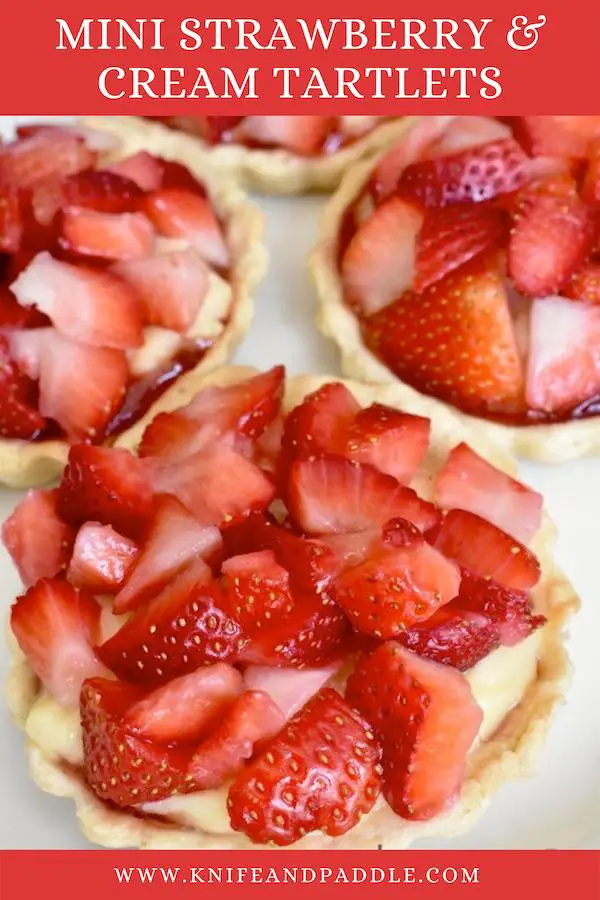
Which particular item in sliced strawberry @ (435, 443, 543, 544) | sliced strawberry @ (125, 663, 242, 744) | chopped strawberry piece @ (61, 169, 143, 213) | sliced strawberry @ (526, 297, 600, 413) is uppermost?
chopped strawberry piece @ (61, 169, 143, 213)

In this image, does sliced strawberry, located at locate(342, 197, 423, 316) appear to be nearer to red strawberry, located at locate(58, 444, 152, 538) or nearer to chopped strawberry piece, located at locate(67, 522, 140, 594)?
red strawberry, located at locate(58, 444, 152, 538)

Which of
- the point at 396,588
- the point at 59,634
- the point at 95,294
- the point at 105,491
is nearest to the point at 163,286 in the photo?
A: the point at 95,294

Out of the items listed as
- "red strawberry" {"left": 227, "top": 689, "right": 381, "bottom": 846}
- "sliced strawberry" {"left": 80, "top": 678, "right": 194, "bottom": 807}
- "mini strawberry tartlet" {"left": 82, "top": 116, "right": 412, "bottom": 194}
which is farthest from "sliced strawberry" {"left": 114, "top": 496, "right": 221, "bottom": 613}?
"mini strawberry tartlet" {"left": 82, "top": 116, "right": 412, "bottom": 194}

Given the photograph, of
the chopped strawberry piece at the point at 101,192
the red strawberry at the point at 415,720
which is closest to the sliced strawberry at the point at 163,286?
the chopped strawberry piece at the point at 101,192

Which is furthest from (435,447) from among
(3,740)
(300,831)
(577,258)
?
(3,740)

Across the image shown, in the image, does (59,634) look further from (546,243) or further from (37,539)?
(546,243)

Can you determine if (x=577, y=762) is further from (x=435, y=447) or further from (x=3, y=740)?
(x=3, y=740)

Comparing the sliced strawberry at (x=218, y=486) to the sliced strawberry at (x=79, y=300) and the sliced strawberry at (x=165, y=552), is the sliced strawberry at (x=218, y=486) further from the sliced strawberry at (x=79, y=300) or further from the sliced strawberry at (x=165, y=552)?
the sliced strawberry at (x=79, y=300)
